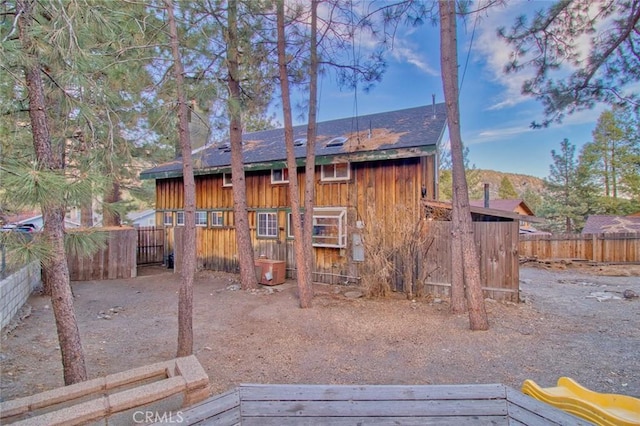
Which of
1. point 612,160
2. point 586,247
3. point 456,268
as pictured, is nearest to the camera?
point 456,268

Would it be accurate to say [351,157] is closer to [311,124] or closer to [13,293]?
[311,124]

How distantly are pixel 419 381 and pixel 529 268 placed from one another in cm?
1219

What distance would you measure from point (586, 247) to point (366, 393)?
15147mm

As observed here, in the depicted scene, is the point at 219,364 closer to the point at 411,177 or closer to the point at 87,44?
the point at 87,44

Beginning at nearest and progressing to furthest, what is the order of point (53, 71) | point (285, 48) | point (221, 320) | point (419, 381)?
point (53, 71) < point (419, 381) < point (221, 320) < point (285, 48)

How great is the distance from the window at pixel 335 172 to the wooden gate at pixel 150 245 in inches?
295

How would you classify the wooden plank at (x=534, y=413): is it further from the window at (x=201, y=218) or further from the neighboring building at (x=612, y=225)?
the neighboring building at (x=612, y=225)

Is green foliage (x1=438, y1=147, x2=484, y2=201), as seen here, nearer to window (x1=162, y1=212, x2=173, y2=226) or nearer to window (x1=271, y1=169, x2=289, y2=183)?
window (x1=271, y1=169, x2=289, y2=183)

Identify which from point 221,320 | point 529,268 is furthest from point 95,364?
point 529,268

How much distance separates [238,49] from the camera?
689cm

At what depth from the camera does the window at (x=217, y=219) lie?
440 inches

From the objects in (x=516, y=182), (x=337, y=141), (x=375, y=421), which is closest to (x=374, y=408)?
(x=375, y=421)

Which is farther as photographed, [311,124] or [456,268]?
[311,124]

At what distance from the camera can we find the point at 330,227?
29.3 ft
